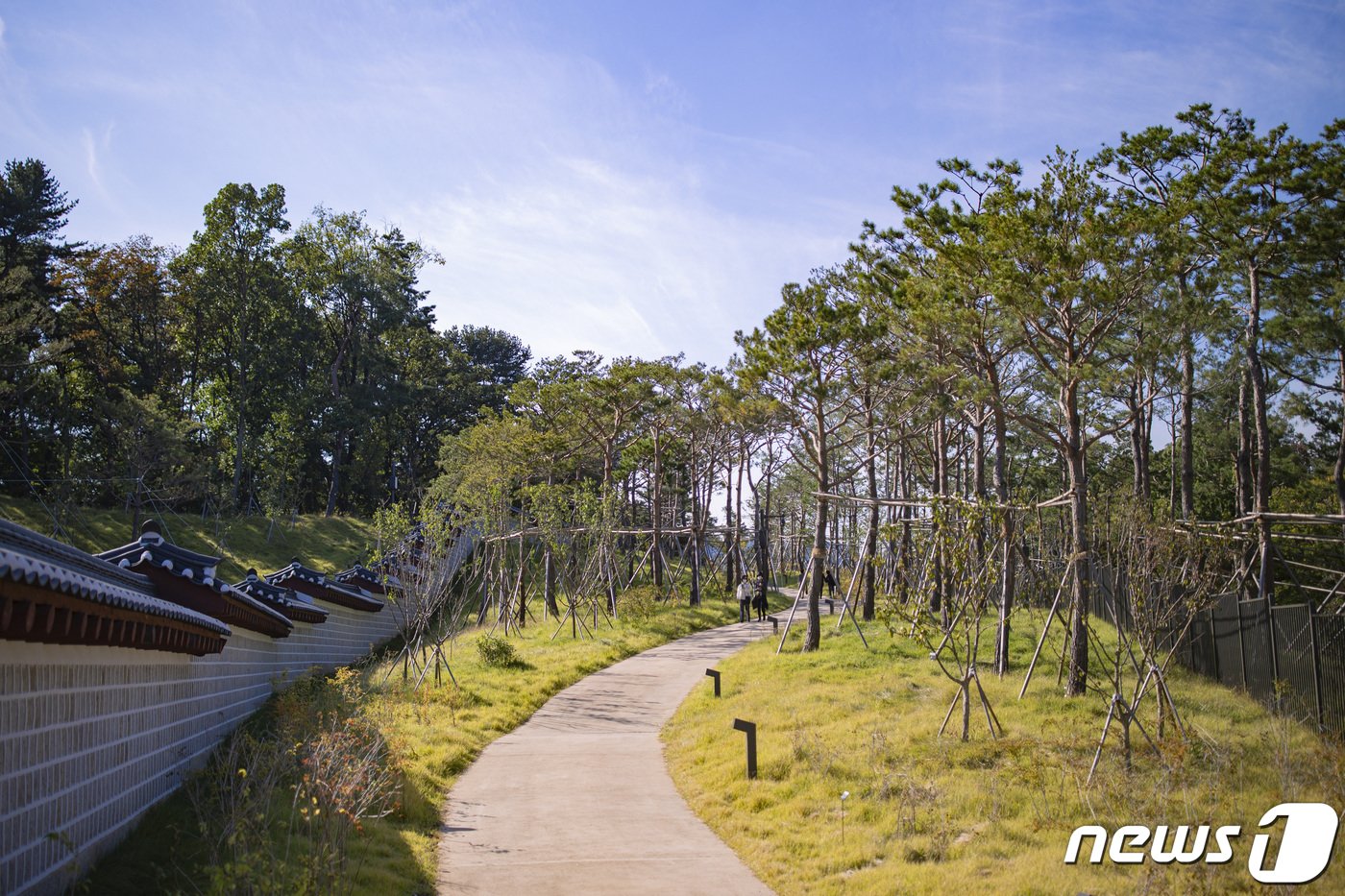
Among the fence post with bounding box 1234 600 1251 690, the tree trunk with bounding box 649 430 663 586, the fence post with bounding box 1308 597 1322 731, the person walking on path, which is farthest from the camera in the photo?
the tree trunk with bounding box 649 430 663 586

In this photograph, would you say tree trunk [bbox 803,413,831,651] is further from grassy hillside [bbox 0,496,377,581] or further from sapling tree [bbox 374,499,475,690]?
grassy hillside [bbox 0,496,377,581]

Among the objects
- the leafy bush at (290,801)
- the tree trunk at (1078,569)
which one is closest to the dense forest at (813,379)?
the tree trunk at (1078,569)

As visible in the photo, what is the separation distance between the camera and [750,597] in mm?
26812

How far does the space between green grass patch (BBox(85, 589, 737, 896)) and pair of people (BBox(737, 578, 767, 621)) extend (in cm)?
174

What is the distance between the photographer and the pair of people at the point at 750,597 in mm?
26406

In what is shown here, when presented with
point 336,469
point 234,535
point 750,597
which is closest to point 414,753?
point 750,597

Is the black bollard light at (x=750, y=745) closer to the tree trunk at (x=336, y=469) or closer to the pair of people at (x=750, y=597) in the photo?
the pair of people at (x=750, y=597)

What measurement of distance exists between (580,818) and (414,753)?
10.3ft

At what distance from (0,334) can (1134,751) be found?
29.0m

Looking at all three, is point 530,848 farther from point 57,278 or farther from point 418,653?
point 57,278

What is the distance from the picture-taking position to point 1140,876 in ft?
21.8

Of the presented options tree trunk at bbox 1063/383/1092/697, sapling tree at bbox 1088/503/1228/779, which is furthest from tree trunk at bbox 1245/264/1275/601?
sapling tree at bbox 1088/503/1228/779

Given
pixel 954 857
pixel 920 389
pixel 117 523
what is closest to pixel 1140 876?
pixel 954 857

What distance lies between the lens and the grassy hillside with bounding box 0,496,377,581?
28969mm
